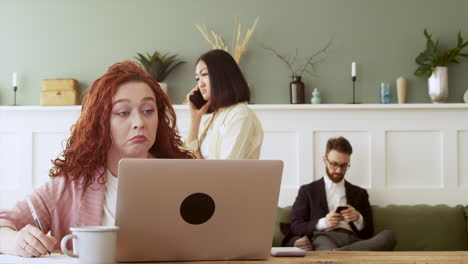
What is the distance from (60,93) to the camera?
4.44 metres

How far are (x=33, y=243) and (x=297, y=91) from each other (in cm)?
314

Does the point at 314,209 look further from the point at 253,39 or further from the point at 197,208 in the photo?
the point at 197,208

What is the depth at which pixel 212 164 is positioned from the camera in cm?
134

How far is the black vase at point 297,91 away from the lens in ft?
14.5

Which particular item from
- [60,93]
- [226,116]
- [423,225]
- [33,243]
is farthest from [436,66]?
[33,243]

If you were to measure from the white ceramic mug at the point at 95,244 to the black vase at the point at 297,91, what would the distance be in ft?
10.6

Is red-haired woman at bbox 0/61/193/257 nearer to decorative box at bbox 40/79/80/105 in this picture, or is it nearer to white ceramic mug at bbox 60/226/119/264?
white ceramic mug at bbox 60/226/119/264

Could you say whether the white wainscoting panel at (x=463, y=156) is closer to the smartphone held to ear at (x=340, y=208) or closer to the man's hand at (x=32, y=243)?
the smartphone held to ear at (x=340, y=208)

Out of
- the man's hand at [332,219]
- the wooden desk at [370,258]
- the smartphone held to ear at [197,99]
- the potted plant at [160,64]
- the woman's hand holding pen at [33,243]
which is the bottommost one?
the man's hand at [332,219]

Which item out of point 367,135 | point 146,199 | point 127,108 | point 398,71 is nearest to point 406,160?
point 367,135

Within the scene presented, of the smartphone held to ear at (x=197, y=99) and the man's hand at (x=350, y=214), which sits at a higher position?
the smartphone held to ear at (x=197, y=99)

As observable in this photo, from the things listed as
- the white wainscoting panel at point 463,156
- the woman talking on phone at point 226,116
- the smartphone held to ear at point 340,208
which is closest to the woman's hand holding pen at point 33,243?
the woman talking on phone at point 226,116

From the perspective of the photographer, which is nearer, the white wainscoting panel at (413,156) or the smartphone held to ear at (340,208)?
the smartphone held to ear at (340,208)

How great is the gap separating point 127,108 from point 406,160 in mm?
3073
